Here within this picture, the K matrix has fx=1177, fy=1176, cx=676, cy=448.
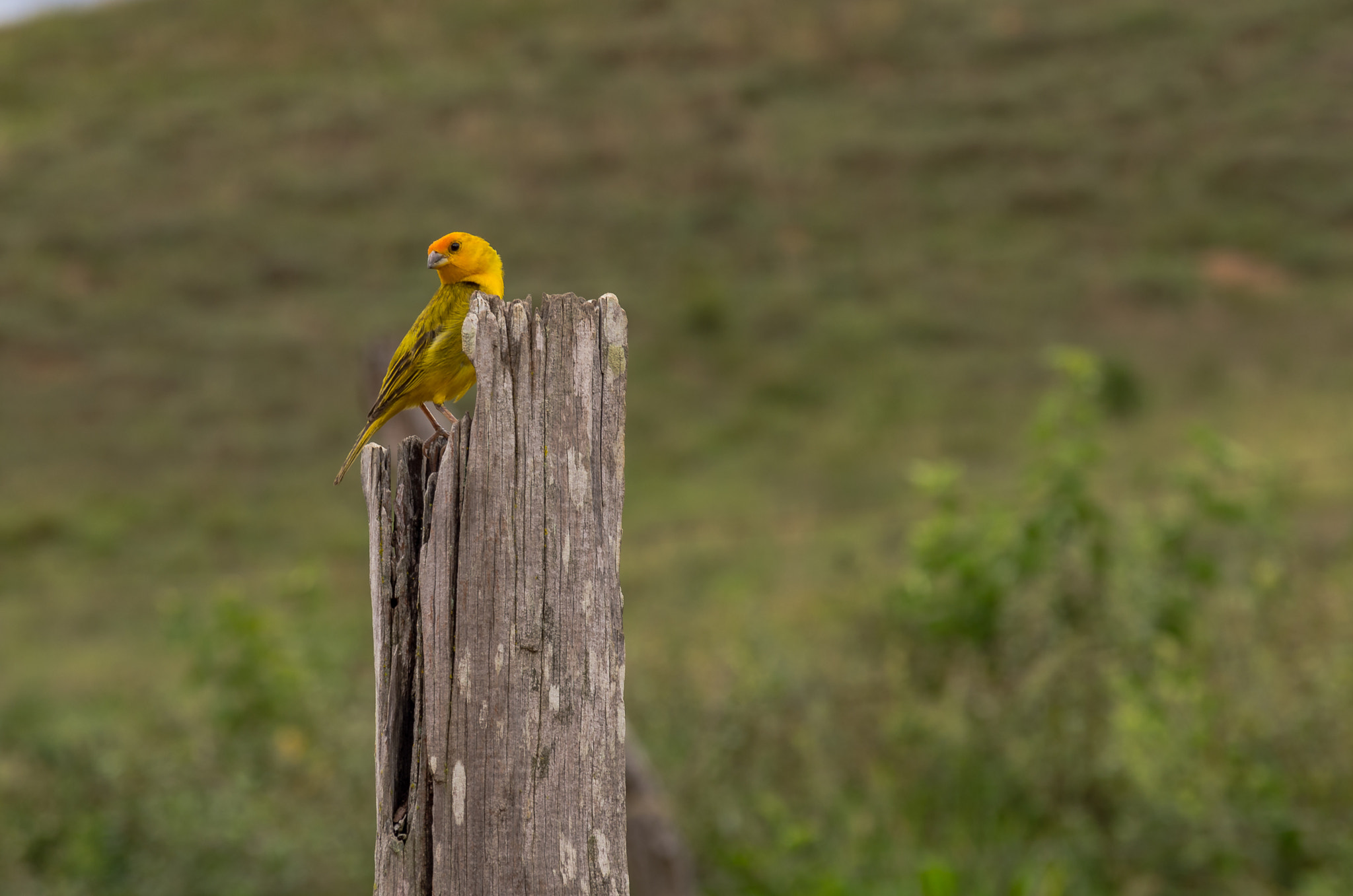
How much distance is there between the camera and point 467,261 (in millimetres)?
2680

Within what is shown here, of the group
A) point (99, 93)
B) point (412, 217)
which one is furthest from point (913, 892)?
point (99, 93)

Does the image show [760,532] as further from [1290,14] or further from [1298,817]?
[1290,14]

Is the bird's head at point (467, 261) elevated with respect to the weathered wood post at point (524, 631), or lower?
elevated

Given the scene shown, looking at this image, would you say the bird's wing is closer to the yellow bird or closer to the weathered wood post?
the yellow bird

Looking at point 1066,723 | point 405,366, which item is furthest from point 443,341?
point 1066,723

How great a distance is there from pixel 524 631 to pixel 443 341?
0.89m

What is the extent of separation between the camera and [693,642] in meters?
7.84

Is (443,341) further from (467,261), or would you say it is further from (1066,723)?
(1066,723)

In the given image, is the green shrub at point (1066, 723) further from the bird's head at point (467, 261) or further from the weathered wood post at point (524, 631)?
the weathered wood post at point (524, 631)

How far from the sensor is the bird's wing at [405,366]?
8.54 feet

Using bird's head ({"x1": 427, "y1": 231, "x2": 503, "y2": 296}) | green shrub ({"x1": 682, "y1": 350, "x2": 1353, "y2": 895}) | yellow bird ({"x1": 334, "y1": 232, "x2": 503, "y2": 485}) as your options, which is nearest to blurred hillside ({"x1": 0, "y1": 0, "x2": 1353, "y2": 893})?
green shrub ({"x1": 682, "y1": 350, "x2": 1353, "y2": 895})

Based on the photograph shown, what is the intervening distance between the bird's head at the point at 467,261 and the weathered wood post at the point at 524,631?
768 mm

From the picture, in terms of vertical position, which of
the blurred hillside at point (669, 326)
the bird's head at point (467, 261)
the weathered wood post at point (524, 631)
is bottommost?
the weathered wood post at point (524, 631)

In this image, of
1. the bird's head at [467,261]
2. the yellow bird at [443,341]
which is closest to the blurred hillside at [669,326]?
the yellow bird at [443,341]
